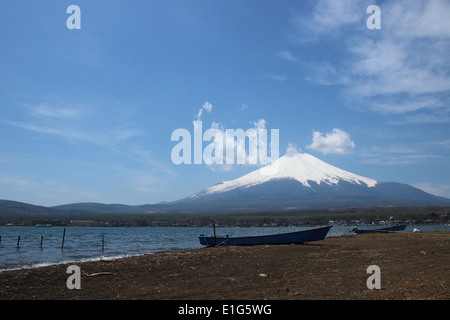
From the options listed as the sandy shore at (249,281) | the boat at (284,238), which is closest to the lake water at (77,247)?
the boat at (284,238)

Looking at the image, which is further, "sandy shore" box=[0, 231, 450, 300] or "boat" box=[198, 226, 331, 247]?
"boat" box=[198, 226, 331, 247]

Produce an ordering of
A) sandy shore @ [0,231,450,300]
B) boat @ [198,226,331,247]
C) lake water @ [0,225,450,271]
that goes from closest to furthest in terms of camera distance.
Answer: sandy shore @ [0,231,450,300], lake water @ [0,225,450,271], boat @ [198,226,331,247]

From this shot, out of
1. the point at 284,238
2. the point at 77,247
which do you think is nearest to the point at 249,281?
the point at 284,238

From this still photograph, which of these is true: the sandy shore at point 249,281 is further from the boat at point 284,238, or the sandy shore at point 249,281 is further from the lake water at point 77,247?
the boat at point 284,238

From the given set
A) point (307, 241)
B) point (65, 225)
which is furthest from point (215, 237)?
point (65, 225)

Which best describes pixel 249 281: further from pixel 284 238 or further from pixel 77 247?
pixel 77 247

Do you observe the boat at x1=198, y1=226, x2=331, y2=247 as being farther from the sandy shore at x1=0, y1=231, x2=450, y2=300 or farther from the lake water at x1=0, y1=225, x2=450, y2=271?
the sandy shore at x1=0, y1=231, x2=450, y2=300

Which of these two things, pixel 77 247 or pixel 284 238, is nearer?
pixel 284 238

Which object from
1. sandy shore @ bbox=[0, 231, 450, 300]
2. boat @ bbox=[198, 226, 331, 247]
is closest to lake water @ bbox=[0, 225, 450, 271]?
boat @ bbox=[198, 226, 331, 247]

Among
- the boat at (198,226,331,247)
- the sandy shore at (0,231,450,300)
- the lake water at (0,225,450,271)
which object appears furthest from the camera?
the boat at (198,226,331,247)
